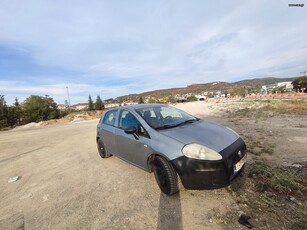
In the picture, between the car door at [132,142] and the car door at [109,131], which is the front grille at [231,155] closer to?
the car door at [132,142]

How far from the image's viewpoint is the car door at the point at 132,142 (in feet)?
12.5

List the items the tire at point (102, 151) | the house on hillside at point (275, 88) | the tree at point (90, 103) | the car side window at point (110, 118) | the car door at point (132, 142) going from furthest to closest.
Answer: the tree at point (90, 103) < the house on hillside at point (275, 88) < the tire at point (102, 151) < the car side window at point (110, 118) < the car door at point (132, 142)

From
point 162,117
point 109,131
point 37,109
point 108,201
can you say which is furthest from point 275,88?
point 108,201

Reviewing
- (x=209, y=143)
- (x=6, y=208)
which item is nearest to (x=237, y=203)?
(x=209, y=143)


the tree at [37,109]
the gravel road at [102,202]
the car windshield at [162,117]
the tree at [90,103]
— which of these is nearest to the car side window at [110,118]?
the car windshield at [162,117]

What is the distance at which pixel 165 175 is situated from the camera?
3332 mm

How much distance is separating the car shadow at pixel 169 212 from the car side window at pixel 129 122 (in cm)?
120

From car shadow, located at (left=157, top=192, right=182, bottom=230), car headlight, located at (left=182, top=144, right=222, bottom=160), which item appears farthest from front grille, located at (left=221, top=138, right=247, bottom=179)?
car shadow, located at (left=157, top=192, right=182, bottom=230)

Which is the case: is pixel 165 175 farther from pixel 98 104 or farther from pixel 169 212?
pixel 98 104

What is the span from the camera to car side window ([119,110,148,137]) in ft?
12.9

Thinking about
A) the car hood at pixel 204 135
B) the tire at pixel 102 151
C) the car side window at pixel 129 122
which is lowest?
the tire at pixel 102 151

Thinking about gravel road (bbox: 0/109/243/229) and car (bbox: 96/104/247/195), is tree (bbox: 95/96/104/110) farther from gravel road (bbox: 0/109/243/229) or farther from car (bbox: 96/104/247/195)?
car (bbox: 96/104/247/195)

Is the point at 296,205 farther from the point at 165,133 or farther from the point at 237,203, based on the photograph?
the point at 165,133

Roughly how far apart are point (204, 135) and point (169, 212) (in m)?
1.37
